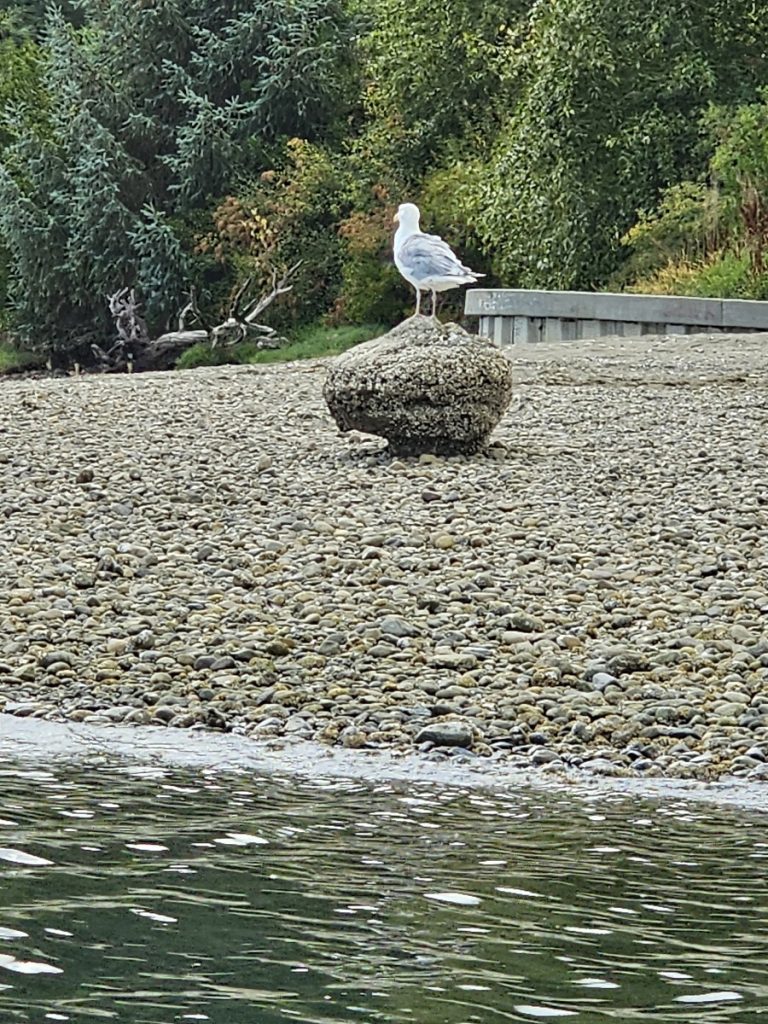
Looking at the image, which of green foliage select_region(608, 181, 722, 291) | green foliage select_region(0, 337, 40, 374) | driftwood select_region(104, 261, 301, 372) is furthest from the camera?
green foliage select_region(0, 337, 40, 374)

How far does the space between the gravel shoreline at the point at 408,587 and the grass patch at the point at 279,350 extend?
16.6m

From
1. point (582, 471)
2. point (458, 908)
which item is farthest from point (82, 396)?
Result: point (458, 908)

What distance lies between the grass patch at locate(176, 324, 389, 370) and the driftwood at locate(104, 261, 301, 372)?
154mm

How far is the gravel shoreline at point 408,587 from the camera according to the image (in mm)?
6250

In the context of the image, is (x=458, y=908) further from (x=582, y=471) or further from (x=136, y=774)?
(x=582, y=471)

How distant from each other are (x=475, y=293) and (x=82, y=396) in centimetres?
583

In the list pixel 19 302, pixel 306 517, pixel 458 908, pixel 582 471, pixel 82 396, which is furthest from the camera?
pixel 19 302

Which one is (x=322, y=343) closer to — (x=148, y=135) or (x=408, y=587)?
(x=148, y=135)

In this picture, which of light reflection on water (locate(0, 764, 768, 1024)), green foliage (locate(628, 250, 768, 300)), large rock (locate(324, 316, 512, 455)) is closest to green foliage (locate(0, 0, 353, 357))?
green foliage (locate(628, 250, 768, 300))

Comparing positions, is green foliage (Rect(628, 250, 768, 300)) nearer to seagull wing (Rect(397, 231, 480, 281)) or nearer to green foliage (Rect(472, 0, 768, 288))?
green foliage (Rect(472, 0, 768, 288))

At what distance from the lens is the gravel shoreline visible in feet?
20.5

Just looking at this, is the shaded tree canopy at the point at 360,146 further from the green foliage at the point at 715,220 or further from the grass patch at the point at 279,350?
the grass patch at the point at 279,350

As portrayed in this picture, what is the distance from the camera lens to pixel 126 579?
8125 mm

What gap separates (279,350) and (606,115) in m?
7.53
